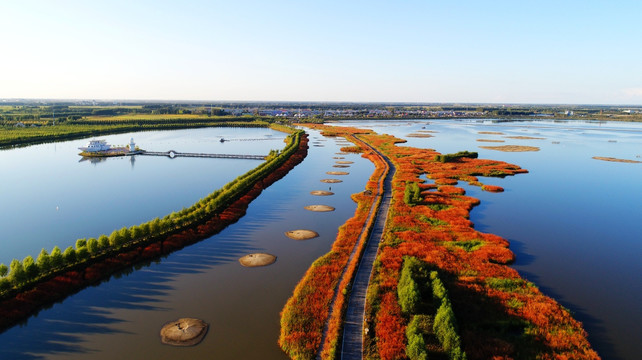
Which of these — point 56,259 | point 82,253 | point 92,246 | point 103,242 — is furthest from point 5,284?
point 103,242

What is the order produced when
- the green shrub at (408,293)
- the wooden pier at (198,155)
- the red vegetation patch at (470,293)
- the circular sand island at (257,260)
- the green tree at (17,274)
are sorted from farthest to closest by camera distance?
the wooden pier at (198,155) < the circular sand island at (257,260) < the green tree at (17,274) < the green shrub at (408,293) < the red vegetation patch at (470,293)

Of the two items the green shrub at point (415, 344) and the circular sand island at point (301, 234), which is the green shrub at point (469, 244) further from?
the green shrub at point (415, 344)

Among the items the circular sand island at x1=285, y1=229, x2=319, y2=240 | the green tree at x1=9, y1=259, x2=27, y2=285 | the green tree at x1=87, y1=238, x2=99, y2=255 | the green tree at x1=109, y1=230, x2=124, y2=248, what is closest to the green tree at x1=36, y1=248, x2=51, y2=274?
the green tree at x1=9, y1=259, x2=27, y2=285

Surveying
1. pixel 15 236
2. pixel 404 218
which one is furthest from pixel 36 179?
pixel 404 218

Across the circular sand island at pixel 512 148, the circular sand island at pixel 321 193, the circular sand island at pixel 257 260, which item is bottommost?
the circular sand island at pixel 257 260

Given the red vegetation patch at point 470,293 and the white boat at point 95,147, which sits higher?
the white boat at point 95,147

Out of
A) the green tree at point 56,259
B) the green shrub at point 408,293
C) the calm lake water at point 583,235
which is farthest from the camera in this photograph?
the green tree at point 56,259

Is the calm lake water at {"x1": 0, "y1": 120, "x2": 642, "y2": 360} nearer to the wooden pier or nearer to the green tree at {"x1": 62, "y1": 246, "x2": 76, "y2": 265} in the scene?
the green tree at {"x1": 62, "y1": 246, "x2": 76, "y2": 265}

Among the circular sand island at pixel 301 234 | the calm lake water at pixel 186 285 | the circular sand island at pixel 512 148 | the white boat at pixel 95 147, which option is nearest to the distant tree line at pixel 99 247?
the calm lake water at pixel 186 285

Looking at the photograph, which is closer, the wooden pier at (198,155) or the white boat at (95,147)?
the wooden pier at (198,155)
